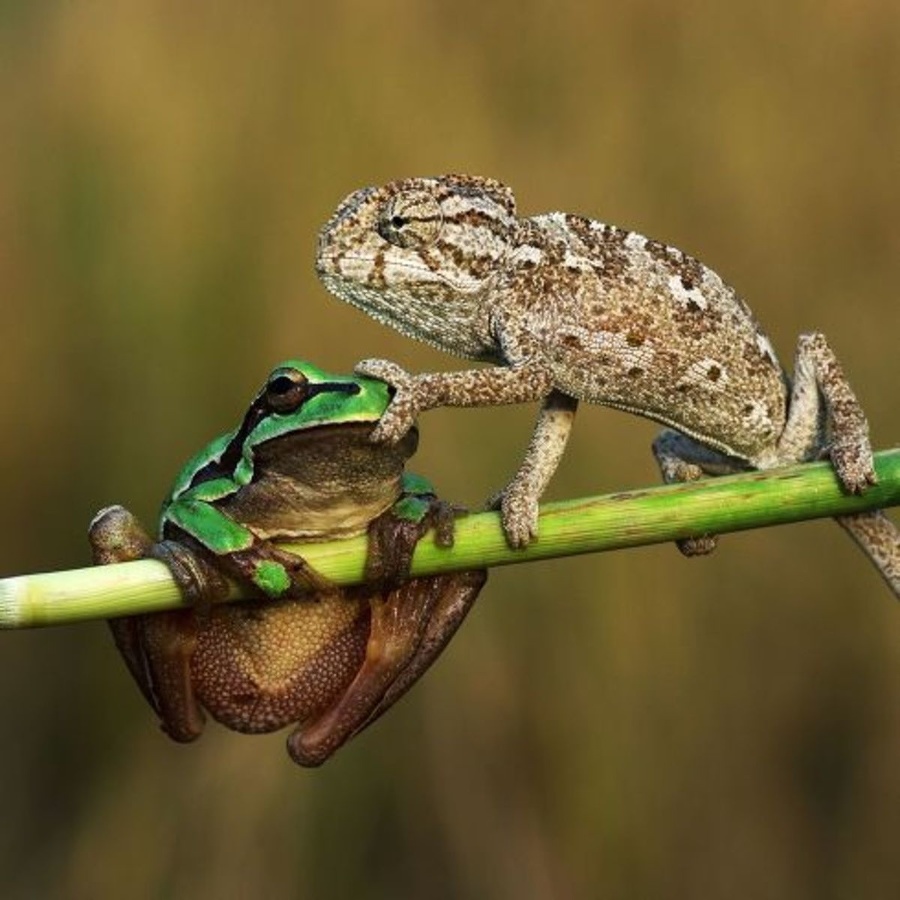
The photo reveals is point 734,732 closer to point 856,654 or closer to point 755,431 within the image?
point 856,654

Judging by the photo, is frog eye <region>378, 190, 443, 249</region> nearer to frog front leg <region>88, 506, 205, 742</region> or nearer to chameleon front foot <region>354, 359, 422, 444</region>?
chameleon front foot <region>354, 359, 422, 444</region>

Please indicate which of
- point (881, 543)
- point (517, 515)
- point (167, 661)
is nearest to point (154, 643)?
point (167, 661)

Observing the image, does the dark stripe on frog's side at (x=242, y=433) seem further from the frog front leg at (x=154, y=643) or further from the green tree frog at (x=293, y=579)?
the frog front leg at (x=154, y=643)

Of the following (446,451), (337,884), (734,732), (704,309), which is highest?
(704,309)

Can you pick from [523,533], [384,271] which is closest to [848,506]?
[523,533]

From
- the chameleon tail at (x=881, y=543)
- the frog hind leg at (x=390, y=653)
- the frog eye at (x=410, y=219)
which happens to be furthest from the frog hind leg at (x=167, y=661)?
the chameleon tail at (x=881, y=543)

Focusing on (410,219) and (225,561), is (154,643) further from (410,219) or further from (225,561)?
(410,219)
